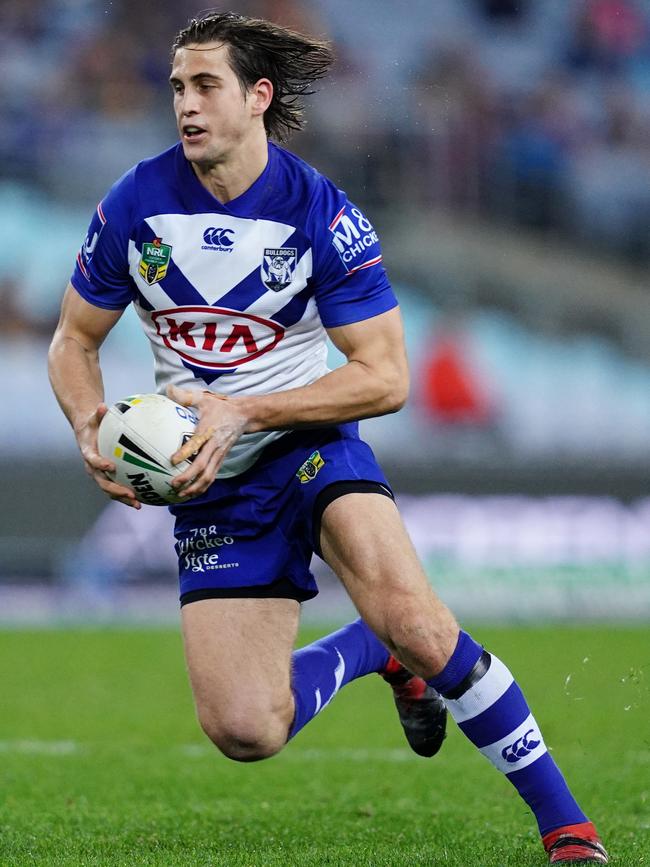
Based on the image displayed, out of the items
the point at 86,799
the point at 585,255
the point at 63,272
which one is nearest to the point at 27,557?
the point at 63,272

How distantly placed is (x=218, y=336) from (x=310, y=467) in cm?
54

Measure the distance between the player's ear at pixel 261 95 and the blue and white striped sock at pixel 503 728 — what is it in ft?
6.11

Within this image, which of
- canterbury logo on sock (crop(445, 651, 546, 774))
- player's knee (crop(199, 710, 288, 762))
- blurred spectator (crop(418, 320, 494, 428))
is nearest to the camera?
canterbury logo on sock (crop(445, 651, 546, 774))

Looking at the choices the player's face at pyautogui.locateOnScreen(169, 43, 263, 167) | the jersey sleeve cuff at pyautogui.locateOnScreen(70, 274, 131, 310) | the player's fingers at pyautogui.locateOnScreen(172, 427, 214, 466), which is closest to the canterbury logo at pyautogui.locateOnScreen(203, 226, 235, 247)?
the player's face at pyautogui.locateOnScreen(169, 43, 263, 167)

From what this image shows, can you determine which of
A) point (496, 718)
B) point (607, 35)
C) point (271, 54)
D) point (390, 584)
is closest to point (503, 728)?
point (496, 718)

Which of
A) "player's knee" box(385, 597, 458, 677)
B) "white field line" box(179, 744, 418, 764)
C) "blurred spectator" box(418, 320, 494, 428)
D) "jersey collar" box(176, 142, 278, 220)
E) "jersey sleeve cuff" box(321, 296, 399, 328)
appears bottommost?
"blurred spectator" box(418, 320, 494, 428)

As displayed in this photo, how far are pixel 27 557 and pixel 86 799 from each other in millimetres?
8116

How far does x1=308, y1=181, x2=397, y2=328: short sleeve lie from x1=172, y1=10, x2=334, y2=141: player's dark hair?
0.50 metres

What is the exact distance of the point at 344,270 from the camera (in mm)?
4633

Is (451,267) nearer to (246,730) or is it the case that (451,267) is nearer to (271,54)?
(271,54)

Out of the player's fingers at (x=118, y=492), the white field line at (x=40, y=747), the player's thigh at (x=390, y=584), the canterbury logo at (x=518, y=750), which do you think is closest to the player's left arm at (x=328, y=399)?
the player's fingers at (x=118, y=492)

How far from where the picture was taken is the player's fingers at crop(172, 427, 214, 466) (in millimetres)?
4219

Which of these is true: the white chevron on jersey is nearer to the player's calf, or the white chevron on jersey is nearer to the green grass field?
the player's calf

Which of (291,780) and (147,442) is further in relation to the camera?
(291,780)
